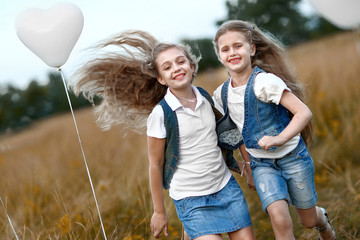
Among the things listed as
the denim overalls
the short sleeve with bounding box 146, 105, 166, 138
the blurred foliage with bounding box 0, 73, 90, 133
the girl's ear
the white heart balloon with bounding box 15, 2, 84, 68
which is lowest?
the blurred foliage with bounding box 0, 73, 90, 133

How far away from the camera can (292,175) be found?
2.19 m

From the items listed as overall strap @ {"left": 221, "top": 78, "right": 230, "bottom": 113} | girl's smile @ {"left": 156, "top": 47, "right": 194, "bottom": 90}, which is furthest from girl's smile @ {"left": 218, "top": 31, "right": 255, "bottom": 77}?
girl's smile @ {"left": 156, "top": 47, "right": 194, "bottom": 90}

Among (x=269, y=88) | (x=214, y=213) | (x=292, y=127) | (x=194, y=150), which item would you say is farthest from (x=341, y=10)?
(x=214, y=213)

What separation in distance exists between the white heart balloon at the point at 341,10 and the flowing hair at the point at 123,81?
1.45 m

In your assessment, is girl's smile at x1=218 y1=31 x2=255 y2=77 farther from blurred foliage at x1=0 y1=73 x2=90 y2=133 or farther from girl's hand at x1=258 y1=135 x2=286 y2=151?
blurred foliage at x1=0 y1=73 x2=90 y2=133

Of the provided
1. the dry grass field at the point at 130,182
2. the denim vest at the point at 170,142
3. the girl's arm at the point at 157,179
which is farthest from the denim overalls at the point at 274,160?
the dry grass field at the point at 130,182

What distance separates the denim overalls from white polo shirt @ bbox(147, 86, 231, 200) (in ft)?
0.73

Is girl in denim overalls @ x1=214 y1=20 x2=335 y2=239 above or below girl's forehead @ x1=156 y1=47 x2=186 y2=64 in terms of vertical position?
below

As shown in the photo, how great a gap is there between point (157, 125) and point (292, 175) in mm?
857

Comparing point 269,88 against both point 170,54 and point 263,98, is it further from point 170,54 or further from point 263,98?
point 170,54

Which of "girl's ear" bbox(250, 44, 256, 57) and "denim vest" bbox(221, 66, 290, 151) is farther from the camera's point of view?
"girl's ear" bbox(250, 44, 256, 57)

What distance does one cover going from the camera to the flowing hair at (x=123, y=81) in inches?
99.7

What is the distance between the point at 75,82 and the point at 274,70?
137 centimetres

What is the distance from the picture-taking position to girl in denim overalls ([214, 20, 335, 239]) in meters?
2.02
